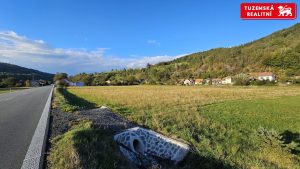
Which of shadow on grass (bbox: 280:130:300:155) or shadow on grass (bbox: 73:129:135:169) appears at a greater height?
shadow on grass (bbox: 73:129:135:169)

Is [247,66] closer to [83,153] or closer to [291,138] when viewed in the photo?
[291,138]

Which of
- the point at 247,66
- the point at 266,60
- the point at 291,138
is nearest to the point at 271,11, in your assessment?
the point at 291,138

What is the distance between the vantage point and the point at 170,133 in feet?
40.1

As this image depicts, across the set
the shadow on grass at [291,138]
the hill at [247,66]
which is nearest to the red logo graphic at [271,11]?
the shadow on grass at [291,138]

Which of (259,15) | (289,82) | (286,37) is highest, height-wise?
(286,37)

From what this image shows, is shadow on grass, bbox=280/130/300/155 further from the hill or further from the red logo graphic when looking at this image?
the hill

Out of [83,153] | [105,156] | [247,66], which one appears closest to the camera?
[83,153]

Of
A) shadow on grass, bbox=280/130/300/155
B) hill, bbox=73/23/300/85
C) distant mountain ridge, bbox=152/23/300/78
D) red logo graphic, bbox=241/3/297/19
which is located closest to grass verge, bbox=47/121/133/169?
shadow on grass, bbox=280/130/300/155

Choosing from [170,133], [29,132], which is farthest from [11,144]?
[170,133]

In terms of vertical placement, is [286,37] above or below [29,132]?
above

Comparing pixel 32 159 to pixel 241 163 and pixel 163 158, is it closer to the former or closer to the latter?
pixel 163 158

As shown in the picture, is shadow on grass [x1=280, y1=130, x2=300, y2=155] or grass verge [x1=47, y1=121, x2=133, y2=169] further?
shadow on grass [x1=280, y1=130, x2=300, y2=155]

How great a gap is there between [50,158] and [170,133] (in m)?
6.84

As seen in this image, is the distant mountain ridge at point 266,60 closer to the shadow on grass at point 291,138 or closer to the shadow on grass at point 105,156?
the shadow on grass at point 291,138
